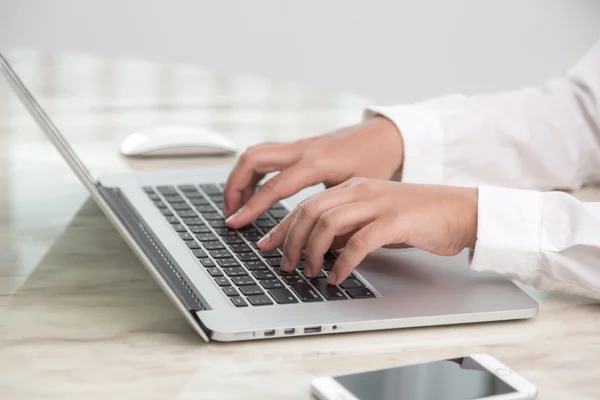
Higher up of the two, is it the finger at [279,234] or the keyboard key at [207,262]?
the finger at [279,234]

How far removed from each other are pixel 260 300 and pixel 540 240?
0.29 meters

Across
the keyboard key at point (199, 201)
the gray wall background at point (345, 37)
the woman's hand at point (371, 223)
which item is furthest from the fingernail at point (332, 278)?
the gray wall background at point (345, 37)

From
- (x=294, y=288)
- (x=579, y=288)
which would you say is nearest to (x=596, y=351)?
(x=579, y=288)

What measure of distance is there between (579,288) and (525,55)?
3.67m

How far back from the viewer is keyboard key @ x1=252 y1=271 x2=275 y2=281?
90 cm

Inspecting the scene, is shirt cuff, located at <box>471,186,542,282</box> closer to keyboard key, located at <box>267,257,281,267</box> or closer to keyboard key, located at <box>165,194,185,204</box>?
keyboard key, located at <box>267,257,281,267</box>

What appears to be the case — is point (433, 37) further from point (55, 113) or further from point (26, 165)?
point (26, 165)

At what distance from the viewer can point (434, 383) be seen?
2.33 feet

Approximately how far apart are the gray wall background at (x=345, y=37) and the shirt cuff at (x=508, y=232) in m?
3.12

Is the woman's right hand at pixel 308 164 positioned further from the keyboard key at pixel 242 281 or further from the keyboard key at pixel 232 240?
the keyboard key at pixel 242 281

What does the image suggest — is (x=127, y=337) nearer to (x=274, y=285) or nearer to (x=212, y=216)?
(x=274, y=285)

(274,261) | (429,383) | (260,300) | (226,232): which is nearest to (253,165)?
(226,232)

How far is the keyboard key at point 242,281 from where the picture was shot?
88 centimetres

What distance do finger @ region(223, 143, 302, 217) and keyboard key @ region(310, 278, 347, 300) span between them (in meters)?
0.25
